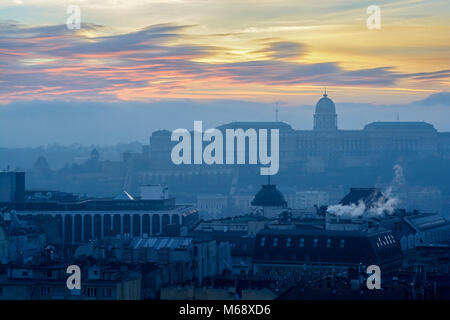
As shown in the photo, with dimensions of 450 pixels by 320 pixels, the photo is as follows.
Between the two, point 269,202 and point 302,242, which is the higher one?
point 269,202

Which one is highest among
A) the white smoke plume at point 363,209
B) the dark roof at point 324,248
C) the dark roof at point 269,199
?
the dark roof at point 269,199

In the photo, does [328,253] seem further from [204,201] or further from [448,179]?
[448,179]

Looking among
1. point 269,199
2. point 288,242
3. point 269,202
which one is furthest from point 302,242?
point 269,199

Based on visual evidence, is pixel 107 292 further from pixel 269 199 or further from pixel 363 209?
pixel 269 199

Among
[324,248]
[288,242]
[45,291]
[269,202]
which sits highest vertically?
[269,202]

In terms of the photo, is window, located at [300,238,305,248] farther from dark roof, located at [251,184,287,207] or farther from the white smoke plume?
dark roof, located at [251,184,287,207]

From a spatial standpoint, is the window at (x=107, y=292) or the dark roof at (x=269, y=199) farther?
the dark roof at (x=269, y=199)

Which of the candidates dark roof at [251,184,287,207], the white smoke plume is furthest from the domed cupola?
the white smoke plume

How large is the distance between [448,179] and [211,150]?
26242 mm

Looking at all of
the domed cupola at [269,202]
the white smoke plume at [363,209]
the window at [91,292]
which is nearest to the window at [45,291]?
the window at [91,292]

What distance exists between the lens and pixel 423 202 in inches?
6058

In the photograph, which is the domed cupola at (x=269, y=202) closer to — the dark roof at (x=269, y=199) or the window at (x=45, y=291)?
the dark roof at (x=269, y=199)
